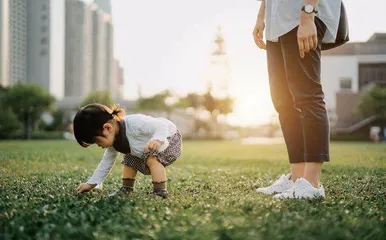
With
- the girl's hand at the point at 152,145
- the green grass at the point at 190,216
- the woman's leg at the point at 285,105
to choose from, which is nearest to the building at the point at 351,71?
the woman's leg at the point at 285,105

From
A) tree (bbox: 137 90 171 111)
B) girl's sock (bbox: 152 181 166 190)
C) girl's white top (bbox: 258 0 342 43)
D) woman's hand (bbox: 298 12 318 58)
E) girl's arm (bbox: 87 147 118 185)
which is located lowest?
tree (bbox: 137 90 171 111)

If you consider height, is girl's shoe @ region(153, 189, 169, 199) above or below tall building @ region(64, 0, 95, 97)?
below

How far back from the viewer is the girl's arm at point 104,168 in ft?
9.19

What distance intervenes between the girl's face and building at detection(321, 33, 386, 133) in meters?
42.2

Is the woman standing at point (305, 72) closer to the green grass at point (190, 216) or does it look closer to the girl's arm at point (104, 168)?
the green grass at point (190, 216)

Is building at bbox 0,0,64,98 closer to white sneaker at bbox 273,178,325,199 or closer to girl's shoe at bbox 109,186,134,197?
girl's shoe at bbox 109,186,134,197

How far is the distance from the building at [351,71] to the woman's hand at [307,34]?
138 feet

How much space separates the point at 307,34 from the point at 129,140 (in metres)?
1.10

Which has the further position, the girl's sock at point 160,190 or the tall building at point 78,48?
the tall building at point 78,48

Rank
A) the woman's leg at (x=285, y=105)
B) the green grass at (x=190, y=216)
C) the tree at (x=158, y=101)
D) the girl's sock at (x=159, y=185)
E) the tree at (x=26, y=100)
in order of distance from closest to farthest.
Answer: the green grass at (x=190, y=216), the girl's sock at (x=159, y=185), the woman's leg at (x=285, y=105), the tree at (x=26, y=100), the tree at (x=158, y=101)

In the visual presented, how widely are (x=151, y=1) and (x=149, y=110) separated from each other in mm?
42863

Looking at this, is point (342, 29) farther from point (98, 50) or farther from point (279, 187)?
point (98, 50)

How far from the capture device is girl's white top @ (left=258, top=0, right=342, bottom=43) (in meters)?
2.67

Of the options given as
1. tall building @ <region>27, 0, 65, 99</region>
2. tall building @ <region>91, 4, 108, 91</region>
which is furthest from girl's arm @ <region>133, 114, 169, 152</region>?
tall building @ <region>91, 4, 108, 91</region>
